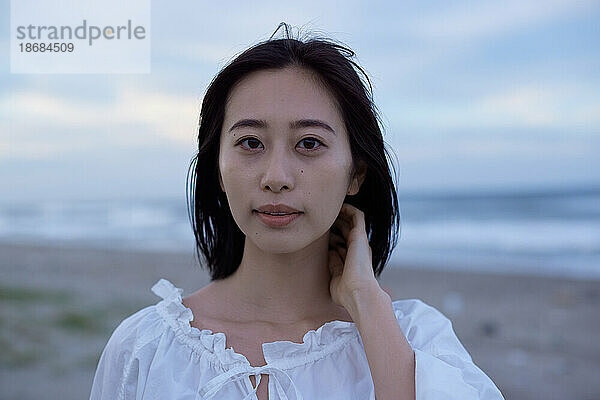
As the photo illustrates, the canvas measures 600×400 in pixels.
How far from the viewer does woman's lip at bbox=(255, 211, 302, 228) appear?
2.03m

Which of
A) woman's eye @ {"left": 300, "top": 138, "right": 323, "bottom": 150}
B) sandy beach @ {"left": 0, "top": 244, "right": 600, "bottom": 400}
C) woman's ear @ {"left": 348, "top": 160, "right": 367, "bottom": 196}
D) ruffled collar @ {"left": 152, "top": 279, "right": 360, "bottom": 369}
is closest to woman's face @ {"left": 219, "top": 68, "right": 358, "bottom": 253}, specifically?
woman's eye @ {"left": 300, "top": 138, "right": 323, "bottom": 150}

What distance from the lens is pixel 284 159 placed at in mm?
2004

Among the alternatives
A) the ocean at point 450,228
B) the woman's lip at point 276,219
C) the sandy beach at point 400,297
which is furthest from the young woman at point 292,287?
the ocean at point 450,228

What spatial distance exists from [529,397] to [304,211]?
439cm

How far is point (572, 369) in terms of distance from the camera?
626cm

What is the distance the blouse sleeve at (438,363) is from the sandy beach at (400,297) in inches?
149

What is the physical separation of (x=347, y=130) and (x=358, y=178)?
0.23m

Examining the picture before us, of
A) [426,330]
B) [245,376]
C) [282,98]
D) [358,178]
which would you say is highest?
[282,98]

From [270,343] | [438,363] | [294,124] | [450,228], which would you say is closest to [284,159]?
[294,124]

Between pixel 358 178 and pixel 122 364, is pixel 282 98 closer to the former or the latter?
pixel 358 178

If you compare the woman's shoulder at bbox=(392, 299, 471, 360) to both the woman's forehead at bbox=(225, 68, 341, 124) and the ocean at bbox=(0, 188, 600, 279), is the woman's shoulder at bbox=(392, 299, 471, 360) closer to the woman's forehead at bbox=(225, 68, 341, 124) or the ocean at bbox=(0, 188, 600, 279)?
the woman's forehead at bbox=(225, 68, 341, 124)

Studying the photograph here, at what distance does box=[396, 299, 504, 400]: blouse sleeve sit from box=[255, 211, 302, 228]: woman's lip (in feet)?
1.83

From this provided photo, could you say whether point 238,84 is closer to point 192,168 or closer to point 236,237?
point 192,168

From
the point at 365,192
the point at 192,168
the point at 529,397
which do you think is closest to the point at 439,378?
the point at 365,192
